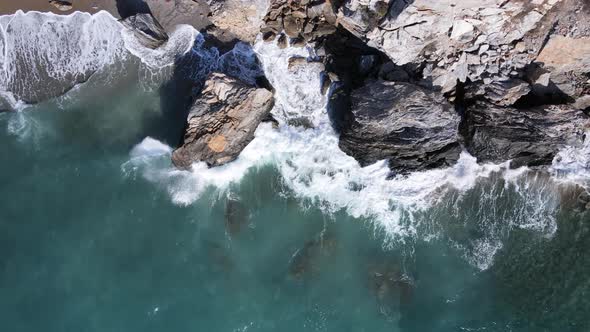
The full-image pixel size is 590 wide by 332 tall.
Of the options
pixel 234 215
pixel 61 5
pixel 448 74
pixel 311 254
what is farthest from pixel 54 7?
pixel 448 74

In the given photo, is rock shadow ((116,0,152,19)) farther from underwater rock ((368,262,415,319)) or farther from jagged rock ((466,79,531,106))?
underwater rock ((368,262,415,319))

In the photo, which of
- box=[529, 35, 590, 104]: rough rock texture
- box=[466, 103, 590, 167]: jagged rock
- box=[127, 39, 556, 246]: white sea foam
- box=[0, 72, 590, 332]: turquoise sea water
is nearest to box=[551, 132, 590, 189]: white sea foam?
box=[466, 103, 590, 167]: jagged rock

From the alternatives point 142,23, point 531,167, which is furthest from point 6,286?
point 531,167

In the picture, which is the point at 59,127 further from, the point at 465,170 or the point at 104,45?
the point at 465,170

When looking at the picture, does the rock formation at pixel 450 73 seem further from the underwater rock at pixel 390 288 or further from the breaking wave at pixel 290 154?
the underwater rock at pixel 390 288

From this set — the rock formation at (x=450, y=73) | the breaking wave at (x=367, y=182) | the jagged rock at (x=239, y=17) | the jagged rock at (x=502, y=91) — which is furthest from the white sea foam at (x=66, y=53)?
the jagged rock at (x=502, y=91)

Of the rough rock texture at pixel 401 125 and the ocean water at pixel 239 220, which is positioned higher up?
the rough rock texture at pixel 401 125
